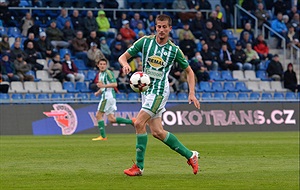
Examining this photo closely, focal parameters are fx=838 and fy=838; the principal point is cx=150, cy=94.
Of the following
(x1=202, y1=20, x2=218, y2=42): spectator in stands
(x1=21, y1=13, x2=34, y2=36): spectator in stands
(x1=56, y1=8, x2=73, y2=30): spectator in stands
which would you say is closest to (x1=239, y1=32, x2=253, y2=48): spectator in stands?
(x1=202, y1=20, x2=218, y2=42): spectator in stands

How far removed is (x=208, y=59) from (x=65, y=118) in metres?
8.82

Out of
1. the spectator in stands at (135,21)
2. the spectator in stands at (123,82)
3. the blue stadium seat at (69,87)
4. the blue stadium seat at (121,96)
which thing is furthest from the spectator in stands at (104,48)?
the blue stadium seat at (69,87)

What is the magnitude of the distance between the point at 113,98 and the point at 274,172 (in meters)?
12.3

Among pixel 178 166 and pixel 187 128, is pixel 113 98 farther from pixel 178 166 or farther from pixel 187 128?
pixel 178 166

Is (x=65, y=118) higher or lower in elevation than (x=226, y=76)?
lower

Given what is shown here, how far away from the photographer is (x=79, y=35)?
32.8 metres

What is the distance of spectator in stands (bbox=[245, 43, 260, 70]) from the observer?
3634 centimetres

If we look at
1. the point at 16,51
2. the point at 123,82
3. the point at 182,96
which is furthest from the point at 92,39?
the point at 182,96

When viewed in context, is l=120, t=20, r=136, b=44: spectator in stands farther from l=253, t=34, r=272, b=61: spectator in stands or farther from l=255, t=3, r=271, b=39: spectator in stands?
l=255, t=3, r=271, b=39: spectator in stands

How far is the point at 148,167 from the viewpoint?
1434 centimetres

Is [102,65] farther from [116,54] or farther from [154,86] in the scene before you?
[154,86]

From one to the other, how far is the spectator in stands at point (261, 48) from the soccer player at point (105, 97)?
537 inches

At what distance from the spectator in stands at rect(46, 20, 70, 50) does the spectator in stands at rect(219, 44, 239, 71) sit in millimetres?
6764

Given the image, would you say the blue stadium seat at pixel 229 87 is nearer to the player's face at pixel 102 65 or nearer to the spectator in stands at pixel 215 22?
the spectator in stands at pixel 215 22
